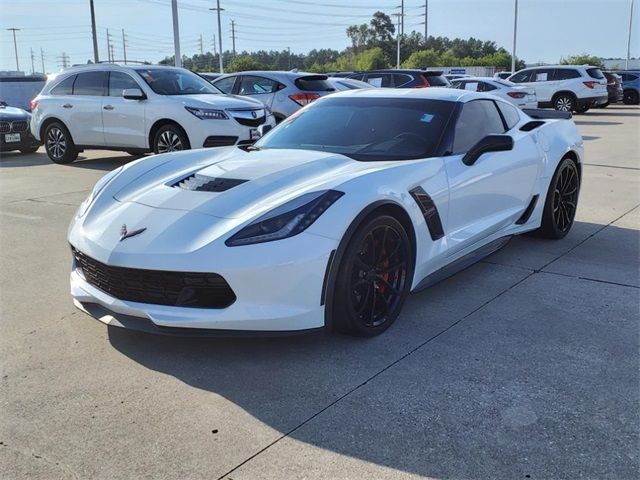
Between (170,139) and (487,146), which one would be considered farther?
(170,139)

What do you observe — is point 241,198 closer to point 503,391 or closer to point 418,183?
point 418,183

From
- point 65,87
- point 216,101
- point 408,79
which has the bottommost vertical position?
point 216,101

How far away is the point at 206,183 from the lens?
3865 mm

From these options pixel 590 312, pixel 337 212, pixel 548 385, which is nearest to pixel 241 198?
pixel 337 212

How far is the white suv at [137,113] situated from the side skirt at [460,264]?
551 centimetres

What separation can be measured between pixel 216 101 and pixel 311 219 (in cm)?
740

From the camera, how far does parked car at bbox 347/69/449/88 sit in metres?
17.4

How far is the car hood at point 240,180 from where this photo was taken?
11.5 feet

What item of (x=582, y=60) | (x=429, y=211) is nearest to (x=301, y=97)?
(x=429, y=211)

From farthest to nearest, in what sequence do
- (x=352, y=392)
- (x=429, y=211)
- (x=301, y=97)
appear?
(x=301, y=97) < (x=429, y=211) < (x=352, y=392)

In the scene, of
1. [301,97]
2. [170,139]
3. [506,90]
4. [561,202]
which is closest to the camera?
[561,202]

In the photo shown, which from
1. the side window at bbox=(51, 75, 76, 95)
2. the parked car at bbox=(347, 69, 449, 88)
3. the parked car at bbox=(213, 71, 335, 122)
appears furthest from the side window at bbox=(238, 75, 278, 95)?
the parked car at bbox=(347, 69, 449, 88)

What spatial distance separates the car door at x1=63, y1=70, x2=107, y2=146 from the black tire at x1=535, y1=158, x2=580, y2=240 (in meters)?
7.86

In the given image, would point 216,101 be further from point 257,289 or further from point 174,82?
point 257,289
